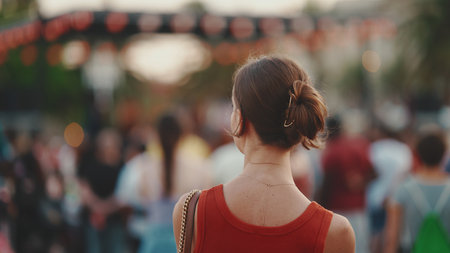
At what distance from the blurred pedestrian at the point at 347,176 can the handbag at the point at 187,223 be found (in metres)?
4.39

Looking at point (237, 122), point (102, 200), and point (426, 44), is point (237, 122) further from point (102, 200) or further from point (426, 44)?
point (426, 44)

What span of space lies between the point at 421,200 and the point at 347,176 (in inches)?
88.4

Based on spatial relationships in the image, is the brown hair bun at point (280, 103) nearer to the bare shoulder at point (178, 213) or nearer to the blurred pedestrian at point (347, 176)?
the bare shoulder at point (178, 213)

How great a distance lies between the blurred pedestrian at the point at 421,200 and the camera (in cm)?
368

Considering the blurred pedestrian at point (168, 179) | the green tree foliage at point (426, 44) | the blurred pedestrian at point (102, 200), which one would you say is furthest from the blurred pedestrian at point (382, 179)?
the green tree foliage at point (426, 44)

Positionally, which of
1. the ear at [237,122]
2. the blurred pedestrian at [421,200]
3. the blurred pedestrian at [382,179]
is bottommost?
the blurred pedestrian at [382,179]

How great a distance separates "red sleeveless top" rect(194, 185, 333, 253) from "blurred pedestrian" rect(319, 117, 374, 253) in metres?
4.39

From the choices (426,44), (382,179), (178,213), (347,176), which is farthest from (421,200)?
(426,44)

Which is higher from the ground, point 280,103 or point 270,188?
point 280,103

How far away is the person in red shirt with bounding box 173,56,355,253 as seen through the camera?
5.38ft

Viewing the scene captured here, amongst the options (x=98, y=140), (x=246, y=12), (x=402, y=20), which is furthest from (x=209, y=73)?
(x=98, y=140)

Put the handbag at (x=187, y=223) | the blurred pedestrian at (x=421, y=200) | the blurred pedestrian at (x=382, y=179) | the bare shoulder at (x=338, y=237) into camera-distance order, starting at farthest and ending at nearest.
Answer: the blurred pedestrian at (x=382, y=179) < the blurred pedestrian at (x=421, y=200) < the handbag at (x=187, y=223) < the bare shoulder at (x=338, y=237)

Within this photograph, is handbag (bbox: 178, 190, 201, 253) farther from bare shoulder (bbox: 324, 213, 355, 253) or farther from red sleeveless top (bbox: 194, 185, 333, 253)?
bare shoulder (bbox: 324, 213, 355, 253)

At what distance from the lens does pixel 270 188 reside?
1732mm
